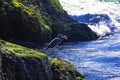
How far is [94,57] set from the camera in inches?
1288

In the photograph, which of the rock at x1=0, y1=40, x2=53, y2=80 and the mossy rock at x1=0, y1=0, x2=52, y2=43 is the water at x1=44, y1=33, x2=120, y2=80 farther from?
the rock at x1=0, y1=40, x2=53, y2=80

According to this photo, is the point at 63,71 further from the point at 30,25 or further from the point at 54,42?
the point at 30,25

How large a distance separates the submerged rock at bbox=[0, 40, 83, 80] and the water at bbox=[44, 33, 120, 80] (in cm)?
375

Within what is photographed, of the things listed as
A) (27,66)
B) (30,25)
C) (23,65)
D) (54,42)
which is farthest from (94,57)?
(23,65)

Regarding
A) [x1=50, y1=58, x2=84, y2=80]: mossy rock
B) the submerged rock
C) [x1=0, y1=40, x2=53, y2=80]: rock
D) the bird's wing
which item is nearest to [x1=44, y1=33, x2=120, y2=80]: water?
the bird's wing

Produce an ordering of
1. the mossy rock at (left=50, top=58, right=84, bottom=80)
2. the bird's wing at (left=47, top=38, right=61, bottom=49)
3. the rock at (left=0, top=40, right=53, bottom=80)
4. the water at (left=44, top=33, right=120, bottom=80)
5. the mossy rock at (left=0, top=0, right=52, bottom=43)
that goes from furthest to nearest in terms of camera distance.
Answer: the mossy rock at (left=0, top=0, right=52, bottom=43), the bird's wing at (left=47, top=38, right=61, bottom=49), the water at (left=44, top=33, right=120, bottom=80), the mossy rock at (left=50, top=58, right=84, bottom=80), the rock at (left=0, top=40, right=53, bottom=80)

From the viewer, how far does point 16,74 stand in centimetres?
1670

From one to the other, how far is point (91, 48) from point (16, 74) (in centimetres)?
2277

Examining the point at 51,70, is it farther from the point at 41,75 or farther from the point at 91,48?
the point at 91,48

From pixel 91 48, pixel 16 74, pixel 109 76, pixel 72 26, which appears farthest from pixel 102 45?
pixel 16 74

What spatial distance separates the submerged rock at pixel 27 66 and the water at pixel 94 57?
375 centimetres

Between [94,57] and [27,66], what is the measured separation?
15590 mm

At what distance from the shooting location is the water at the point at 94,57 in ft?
82.7

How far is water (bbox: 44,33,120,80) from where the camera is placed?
82.7 feet
